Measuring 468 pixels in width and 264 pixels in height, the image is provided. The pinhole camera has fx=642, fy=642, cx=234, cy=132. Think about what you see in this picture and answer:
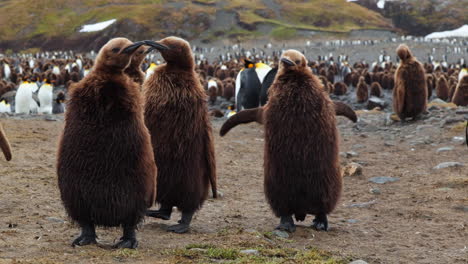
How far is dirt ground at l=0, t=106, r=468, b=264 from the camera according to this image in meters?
4.35

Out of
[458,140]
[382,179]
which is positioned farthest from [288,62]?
[458,140]

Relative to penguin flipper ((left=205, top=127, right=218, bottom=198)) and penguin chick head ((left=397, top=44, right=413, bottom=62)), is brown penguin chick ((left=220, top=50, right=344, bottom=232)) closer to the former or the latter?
penguin flipper ((left=205, top=127, right=218, bottom=198))

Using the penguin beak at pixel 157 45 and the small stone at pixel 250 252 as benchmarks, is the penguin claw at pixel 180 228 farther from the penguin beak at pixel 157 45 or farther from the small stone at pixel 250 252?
the penguin beak at pixel 157 45

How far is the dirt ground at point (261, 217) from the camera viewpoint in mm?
4352

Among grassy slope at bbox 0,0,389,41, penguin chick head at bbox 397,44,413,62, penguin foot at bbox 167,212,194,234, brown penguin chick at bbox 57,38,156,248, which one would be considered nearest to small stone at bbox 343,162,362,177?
penguin foot at bbox 167,212,194,234

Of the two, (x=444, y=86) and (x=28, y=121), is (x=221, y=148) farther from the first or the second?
(x=444, y=86)

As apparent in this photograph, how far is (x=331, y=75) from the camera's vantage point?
30.6 meters

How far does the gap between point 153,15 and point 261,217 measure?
7147 cm

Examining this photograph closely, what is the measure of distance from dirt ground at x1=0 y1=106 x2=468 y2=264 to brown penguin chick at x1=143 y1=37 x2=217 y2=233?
325 millimetres

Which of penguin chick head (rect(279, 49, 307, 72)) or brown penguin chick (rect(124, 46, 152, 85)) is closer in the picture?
penguin chick head (rect(279, 49, 307, 72))

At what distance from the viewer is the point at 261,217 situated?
6.20 metres

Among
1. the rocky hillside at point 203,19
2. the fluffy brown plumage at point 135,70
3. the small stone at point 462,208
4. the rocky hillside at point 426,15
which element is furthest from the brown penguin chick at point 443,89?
the rocky hillside at point 426,15

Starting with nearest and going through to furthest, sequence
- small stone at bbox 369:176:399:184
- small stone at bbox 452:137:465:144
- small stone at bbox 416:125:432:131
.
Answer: small stone at bbox 369:176:399:184
small stone at bbox 452:137:465:144
small stone at bbox 416:125:432:131

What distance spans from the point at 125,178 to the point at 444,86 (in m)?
19.2
